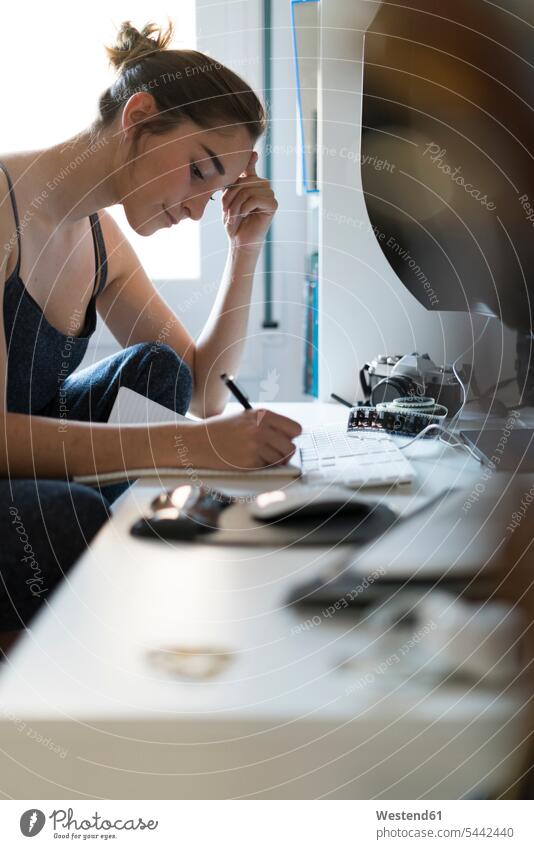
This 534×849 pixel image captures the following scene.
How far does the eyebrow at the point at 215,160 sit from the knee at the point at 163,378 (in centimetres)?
16

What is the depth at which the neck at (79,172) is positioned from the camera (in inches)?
21.9

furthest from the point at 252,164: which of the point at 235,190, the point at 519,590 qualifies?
the point at 519,590

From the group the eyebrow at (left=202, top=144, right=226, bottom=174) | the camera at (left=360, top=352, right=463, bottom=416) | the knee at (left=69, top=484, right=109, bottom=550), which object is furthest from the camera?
the camera at (left=360, top=352, right=463, bottom=416)

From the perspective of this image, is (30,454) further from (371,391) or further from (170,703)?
(371,391)

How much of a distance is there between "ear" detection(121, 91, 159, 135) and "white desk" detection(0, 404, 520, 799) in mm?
326

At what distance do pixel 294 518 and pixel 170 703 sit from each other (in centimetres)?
16

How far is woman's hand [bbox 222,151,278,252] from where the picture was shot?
60cm

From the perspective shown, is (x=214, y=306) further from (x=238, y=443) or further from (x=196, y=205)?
(x=238, y=443)

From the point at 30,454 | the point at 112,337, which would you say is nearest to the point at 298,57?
the point at 112,337

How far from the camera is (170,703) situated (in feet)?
0.89

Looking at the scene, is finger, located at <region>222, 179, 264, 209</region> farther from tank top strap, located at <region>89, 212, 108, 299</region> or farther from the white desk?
the white desk

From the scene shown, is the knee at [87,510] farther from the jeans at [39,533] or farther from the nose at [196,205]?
the nose at [196,205]
